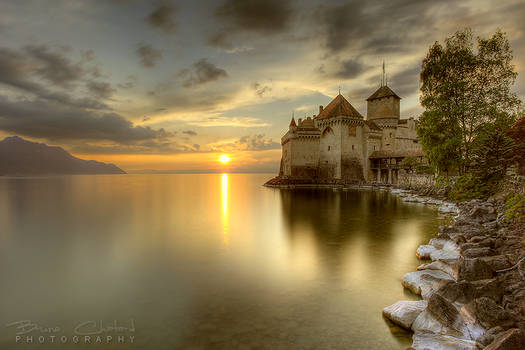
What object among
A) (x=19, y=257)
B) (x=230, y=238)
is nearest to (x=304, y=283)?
(x=230, y=238)

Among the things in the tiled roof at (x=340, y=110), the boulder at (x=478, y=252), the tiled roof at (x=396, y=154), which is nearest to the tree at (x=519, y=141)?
the boulder at (x=478, y=252)

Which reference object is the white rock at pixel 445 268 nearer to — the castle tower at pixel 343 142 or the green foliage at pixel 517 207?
the green foliage at pixel 517 207

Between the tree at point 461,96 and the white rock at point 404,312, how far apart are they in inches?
560

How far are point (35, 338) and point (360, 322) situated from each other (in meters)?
6.62

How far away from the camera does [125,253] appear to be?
38.8ft

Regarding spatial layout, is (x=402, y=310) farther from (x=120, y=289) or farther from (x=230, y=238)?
(x=230, y=238)

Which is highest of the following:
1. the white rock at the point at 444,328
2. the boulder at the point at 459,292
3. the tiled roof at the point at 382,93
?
the tiled roof at the point at 382,93

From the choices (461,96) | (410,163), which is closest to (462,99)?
(461,96)

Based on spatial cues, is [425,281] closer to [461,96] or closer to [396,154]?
[461,96]

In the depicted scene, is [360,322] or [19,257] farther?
[19,257]

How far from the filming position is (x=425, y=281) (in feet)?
22.3

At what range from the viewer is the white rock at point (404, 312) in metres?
5.26

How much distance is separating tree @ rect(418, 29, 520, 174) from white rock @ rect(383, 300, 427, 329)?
560 inches

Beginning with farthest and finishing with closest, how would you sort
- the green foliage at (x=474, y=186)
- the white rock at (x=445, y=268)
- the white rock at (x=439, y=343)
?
the green foliage at (x=474, y=186) < the white rock at (x=445, y=268) < the white rock at (x=439, y=343)
